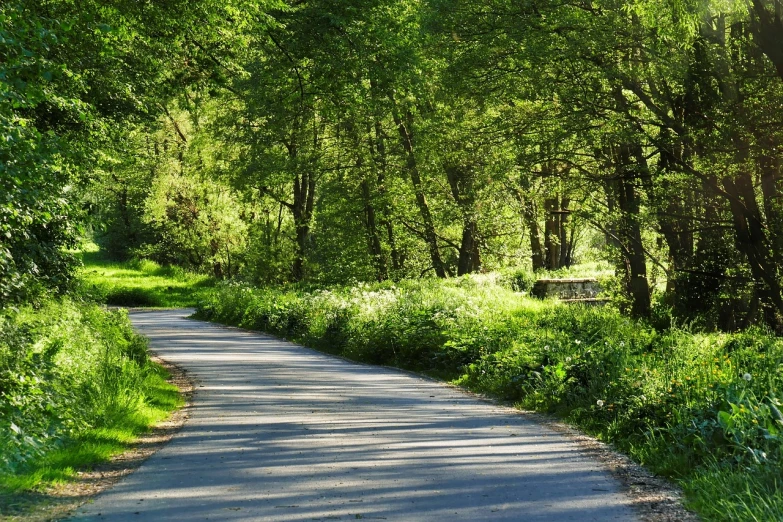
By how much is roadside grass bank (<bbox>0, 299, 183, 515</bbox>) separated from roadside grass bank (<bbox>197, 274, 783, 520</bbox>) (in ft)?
16.6

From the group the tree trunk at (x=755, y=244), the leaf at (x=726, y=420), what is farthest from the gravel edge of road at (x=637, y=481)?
the tree trunk at (x=755, y=244)

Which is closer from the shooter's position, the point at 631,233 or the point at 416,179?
the point at 631,233

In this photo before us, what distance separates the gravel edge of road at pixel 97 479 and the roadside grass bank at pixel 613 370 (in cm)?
469

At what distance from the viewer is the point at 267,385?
14.0 metres

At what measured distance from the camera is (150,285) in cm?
4531

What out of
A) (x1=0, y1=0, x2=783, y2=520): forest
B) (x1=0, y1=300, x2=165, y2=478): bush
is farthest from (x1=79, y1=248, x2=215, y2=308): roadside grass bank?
(x1=0, y1=300, x2=165, y2=478): bush

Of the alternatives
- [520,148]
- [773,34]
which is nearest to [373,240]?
[520,148]

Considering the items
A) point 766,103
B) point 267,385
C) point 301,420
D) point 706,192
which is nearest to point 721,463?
point 301,420

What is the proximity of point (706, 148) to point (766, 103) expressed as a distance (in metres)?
1.50

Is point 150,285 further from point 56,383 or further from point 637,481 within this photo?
point 637,481

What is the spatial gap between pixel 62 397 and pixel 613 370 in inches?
257

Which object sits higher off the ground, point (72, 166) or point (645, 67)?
point (645, 67)

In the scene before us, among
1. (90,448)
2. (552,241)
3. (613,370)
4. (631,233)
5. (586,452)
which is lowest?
(586,452)

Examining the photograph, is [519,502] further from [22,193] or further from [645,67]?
[645,67]
